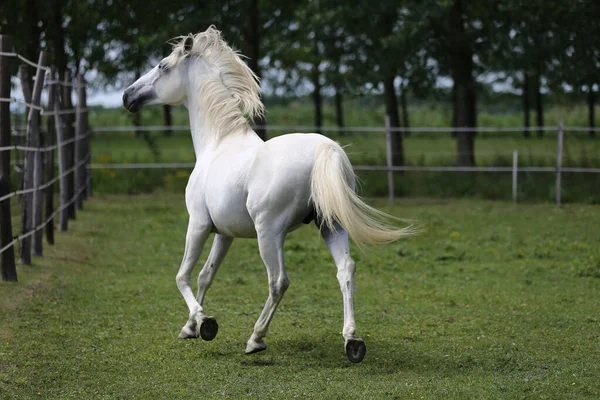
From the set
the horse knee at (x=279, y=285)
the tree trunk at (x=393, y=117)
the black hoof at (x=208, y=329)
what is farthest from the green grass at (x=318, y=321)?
the tree trunk at (x=393, y=117)

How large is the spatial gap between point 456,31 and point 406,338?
37.1 feet

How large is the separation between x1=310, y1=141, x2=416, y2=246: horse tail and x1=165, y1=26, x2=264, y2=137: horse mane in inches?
38.7

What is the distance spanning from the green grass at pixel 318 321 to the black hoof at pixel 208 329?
7.1 inches

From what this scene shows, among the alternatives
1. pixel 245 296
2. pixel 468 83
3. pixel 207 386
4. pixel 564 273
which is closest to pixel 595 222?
pixel 564 273

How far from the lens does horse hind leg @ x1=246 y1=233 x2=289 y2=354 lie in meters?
5.09

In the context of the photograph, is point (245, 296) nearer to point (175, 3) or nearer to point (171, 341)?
point (171, 341)

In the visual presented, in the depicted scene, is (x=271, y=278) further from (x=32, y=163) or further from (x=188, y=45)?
(x=32, y=163)

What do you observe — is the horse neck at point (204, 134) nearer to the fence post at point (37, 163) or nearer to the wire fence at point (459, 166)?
the fence post at point (37, 163)

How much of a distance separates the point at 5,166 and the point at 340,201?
144 inches

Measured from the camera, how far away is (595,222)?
11930 mm

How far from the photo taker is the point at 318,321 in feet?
20.6

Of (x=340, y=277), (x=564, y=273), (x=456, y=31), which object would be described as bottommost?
(x=564, y=273)

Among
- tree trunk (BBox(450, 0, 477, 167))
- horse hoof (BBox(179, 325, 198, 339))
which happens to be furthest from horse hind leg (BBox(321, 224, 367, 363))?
tree trunk (BBox(450, 0, 477, 167))

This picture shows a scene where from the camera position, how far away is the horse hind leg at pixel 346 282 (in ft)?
15.5
